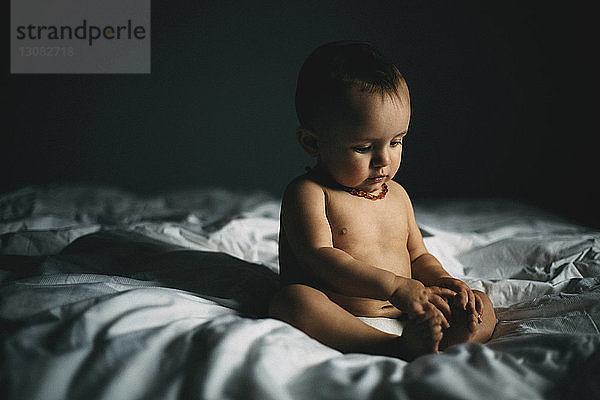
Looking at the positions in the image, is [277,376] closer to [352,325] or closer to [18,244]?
[352,325]

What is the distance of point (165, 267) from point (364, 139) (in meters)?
0.44

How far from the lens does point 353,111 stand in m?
0.86

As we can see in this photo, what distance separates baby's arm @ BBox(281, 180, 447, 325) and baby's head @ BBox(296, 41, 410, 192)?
69mm

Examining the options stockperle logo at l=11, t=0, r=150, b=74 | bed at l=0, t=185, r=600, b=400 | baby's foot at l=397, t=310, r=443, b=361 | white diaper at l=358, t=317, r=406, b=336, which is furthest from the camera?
stockperle logo at l=11, t=0, r=150, b=74

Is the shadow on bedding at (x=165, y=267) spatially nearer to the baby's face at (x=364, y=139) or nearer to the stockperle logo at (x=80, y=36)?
the baby's face at (x=364, y=139)

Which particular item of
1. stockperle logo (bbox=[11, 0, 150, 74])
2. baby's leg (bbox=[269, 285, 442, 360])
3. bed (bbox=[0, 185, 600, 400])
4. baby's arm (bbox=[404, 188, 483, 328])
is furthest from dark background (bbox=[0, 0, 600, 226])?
baby's leg (bbox=[269, 285, 442, 360])

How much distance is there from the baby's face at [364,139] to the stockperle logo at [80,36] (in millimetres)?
1899

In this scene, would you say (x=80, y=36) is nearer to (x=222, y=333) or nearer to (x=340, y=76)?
(x=340, y=76)

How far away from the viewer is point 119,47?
2.56 meters

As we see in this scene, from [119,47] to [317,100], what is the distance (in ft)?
6.34

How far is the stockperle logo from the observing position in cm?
245

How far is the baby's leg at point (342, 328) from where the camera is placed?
Answer: 0.73 m

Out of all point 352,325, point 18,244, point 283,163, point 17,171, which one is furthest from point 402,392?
point 17,171

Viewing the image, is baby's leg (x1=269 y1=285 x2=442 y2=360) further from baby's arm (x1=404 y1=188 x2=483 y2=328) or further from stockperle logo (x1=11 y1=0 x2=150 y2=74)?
stockperle logo (x1=11 y1=0 x2=150 y2=74)
